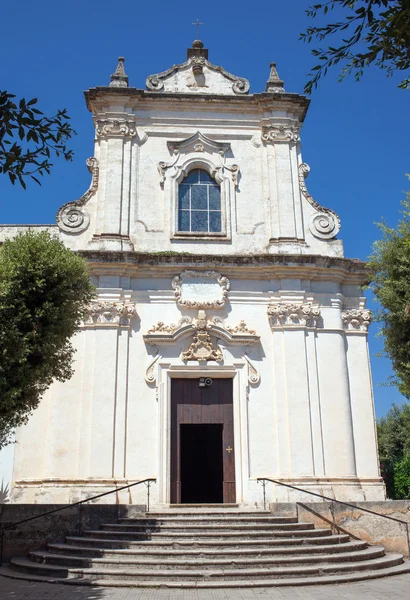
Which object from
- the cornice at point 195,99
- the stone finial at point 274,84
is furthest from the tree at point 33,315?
the stone finial at point 274,84

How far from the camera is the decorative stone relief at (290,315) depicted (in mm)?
15868

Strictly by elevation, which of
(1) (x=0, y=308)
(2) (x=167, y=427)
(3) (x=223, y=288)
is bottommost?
(2) (x=167, y=427)

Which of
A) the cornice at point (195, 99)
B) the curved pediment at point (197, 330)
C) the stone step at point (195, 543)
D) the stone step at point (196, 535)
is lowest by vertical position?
the stone step at point (195, 543)

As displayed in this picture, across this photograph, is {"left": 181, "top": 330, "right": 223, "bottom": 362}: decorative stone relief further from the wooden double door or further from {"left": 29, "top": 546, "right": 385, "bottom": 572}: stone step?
{"left": 29, "top": 546, "right": 385, "bottom": 572}: stone step

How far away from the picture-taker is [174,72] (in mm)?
18422

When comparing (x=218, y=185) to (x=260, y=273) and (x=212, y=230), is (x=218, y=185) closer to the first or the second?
(x=212, y=230)

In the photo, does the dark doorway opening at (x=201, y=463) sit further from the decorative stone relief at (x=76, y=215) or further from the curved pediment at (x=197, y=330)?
the decorative stone relief at (x=76, y=215)

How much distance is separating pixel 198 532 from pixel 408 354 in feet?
17.5

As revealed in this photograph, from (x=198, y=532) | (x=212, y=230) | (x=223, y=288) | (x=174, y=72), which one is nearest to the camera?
(x=198, y=532)

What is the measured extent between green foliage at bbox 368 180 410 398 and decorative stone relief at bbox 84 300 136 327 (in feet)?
22.7

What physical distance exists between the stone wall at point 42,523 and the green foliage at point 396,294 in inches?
263

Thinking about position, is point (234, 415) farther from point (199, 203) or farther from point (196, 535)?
point (199, 203)

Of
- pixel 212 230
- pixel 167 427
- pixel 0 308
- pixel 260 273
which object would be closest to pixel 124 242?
pixel 212 230

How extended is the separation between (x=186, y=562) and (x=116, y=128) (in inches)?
471
